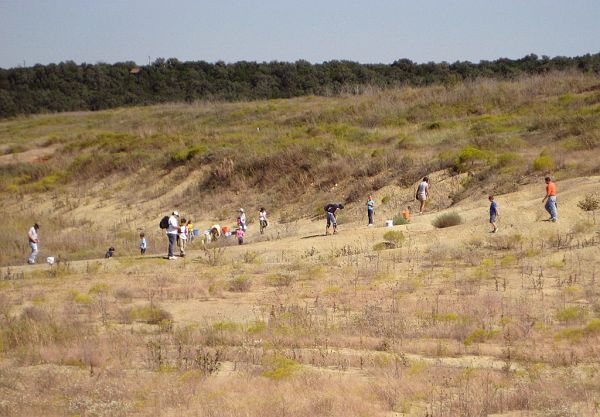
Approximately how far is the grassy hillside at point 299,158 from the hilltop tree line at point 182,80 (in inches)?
1128

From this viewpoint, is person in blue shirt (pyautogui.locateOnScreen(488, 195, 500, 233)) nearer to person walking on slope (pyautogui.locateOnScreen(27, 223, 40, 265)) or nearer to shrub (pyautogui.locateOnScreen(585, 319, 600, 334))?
shrub (pyautogui.locateOnScreen(585, 319, 600, 334))

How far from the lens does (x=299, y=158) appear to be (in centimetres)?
3556

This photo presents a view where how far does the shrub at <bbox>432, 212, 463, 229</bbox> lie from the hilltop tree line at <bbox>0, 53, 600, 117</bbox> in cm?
5338

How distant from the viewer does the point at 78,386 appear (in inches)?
416

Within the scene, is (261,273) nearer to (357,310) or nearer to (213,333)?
(357,310)

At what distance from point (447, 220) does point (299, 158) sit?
1365 centimetres

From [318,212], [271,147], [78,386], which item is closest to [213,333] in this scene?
[78,386]

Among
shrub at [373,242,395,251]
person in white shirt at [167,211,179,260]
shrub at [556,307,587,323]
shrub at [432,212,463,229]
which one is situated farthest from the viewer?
shrub at [432,212,463,229]

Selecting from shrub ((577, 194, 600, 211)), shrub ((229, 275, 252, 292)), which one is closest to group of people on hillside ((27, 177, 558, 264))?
shrub ((577, 194, 600, 211))

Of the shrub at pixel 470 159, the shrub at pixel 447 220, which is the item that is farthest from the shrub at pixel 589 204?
the shrub at pixel 470 159

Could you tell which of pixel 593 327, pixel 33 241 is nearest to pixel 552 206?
pixel 593 327

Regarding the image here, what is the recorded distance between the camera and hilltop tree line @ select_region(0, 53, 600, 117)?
8125 cm

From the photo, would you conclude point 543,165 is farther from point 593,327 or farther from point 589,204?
point 593,327

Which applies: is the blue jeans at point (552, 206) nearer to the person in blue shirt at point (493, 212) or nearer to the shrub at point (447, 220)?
the person in blue shirt at point (493, 212)
